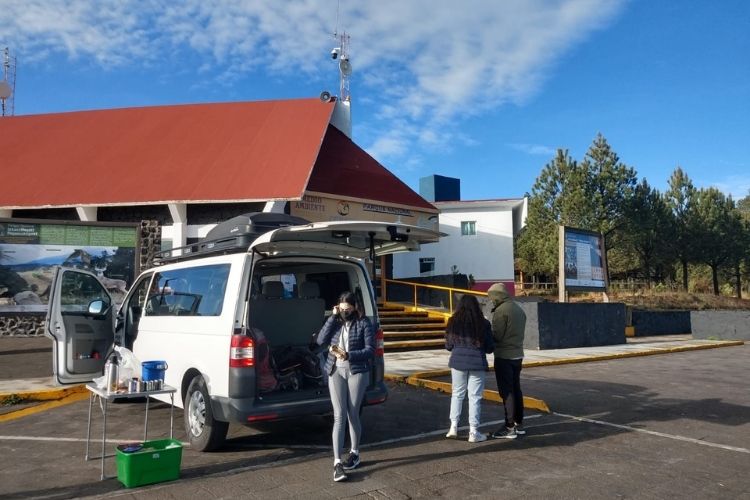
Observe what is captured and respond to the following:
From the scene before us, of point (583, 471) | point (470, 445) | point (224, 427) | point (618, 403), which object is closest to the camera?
point (583, 471)

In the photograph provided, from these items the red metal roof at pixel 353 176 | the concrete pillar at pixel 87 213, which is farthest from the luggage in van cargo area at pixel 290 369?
the concrete pillar at pixel 87 213

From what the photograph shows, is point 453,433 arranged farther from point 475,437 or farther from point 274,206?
point 274,206

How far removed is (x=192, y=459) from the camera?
5508mm

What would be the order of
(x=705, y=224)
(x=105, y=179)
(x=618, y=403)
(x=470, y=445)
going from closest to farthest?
1. (x=470, y=445)
2. (x=618, y=403)
3. (x=105, y=179)
4. (x=705, y=224)

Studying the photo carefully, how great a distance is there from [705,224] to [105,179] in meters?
37.3

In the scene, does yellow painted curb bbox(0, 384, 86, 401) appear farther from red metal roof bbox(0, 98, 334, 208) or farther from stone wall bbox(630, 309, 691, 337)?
stone wall bbox(630, 309, 691, 337)

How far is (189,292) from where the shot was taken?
6.32 metres

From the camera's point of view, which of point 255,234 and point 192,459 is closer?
point 192,459

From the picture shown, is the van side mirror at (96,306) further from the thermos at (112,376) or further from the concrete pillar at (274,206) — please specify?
the concrete pillar at (274,206)

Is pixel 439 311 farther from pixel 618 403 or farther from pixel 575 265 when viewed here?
pixel 618 403

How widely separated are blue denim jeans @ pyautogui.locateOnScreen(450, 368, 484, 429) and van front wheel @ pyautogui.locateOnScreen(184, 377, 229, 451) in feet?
7.86

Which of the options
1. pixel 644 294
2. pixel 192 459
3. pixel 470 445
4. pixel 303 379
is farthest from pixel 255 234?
pixel 644 294

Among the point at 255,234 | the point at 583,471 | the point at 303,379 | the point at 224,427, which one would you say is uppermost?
the point at 255,234

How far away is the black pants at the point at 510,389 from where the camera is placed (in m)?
6.39
